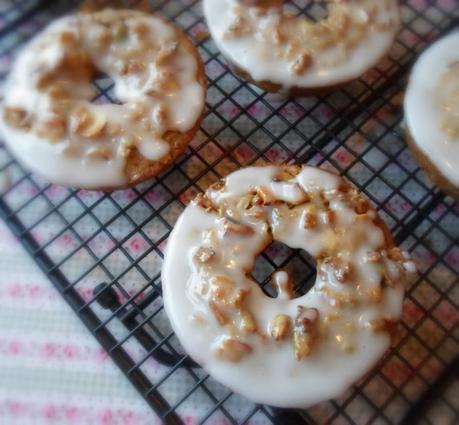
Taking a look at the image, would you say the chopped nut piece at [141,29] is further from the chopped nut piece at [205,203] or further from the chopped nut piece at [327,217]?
the chopped nut piece at [327,217]

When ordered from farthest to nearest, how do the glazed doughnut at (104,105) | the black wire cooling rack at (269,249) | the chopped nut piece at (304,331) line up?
the glazed doughnut at (104,105), the black wire cooling rack at (269,249), the chopped nut piece at (304,331)

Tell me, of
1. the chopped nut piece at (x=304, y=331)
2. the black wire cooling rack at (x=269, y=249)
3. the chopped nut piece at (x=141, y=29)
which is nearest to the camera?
the chopped nut piece at (x=304, y=331)

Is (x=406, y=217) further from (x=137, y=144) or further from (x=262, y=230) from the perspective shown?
(x=137, y=144)

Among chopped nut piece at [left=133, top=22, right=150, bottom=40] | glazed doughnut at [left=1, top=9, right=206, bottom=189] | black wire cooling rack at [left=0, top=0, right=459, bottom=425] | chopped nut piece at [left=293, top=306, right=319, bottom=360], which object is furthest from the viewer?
chopped nut piece at [left=133, top=22, right=150, bottom=40]

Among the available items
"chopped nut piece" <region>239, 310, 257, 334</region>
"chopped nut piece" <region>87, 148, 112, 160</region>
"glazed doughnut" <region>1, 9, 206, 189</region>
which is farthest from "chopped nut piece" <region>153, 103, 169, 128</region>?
"chopped nut piece" <region>239, 310, 257, 334</region>

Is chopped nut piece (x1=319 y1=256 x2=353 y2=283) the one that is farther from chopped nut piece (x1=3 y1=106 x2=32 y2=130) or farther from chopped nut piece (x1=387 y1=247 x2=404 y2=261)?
chopped nut piece (x1=3 y1=106 x2=32 y2=130)

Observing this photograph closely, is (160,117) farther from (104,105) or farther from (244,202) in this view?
(244,202)

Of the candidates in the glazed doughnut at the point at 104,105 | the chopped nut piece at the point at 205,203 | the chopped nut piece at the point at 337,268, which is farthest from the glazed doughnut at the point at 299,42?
the chopped nut piece at the point at 337,268

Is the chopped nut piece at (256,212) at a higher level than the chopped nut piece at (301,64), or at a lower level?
lower
